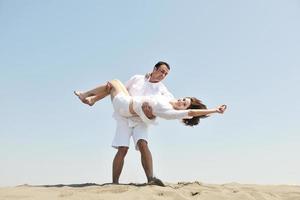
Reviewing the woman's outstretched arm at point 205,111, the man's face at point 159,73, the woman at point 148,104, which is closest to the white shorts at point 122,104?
the woman at point 148,104

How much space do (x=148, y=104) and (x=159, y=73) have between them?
2.49ft

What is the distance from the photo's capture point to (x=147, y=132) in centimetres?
613

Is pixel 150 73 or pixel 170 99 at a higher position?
pixel 150 73

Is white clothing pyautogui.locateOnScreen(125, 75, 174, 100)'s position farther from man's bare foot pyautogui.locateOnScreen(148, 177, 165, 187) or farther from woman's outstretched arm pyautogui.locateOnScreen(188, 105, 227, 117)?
man's bare foot pyautogui.locateOnScreen(148, 177, 165, 187)

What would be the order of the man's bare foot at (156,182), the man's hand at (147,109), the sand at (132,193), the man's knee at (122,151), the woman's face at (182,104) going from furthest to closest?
1. the man's knee at (122,151)
2. the woman's face at (182,104)
3. the man's hand at (147,109)
4. the man's bare foot at (156,182)
5. the sand at (132,193)

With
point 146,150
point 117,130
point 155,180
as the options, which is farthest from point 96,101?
point 155,180

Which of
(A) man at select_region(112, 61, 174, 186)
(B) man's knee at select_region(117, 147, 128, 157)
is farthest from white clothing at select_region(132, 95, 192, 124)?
(B) man's knee at select_region(117, 147, 128, 157)

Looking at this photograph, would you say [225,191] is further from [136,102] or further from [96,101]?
[96,101]

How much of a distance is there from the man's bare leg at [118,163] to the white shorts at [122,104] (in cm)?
50

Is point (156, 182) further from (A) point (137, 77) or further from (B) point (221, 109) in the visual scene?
(A) point (137, 77)

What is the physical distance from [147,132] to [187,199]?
64.3 inches

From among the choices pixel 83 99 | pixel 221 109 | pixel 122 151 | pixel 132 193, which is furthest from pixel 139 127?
pixel 132 193

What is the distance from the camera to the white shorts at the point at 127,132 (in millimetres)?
6047

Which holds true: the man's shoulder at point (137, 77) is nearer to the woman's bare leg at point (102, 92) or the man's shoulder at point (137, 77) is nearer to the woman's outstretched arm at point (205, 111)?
the woman's bare leg at point (102, 92)
